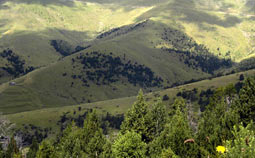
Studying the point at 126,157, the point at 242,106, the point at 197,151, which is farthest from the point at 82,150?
the point at 242,106

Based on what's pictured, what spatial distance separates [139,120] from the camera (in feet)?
151

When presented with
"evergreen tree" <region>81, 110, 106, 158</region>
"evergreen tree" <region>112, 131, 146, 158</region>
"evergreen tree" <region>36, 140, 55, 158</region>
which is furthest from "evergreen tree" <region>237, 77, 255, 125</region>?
"evergreen tree" <region>36, 140, 55, 158</region>

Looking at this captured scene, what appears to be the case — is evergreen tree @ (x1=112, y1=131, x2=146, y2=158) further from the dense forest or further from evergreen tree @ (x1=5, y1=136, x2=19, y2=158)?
evergreen tree @ (x1=5, y1=136, x2=19, y2=158)

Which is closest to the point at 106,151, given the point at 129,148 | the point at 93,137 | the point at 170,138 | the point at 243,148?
the point at 93,137

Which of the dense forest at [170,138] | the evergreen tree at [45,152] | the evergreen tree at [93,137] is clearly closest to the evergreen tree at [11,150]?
the evergreen tree at [45,152]

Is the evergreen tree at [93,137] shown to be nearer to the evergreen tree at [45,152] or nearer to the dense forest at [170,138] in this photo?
the dense forest at [170,138]

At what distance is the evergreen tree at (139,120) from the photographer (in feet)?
150

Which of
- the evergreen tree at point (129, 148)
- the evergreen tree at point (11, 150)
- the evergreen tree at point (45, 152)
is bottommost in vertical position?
the evergreen tree at point (11, 150)

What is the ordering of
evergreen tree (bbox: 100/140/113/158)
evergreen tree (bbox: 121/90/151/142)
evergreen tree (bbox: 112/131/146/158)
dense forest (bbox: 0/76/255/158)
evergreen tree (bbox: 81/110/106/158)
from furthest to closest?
1. evergreen tree (bbox: 81/110/106/158)
2. evergreen tree (bbox: 121/90/151/142)
3. evergreen tree (bbox: 100/140/113/158)
4. evergreen tree (bbox: 112/131/146/158)
5. dense forest (bbox: 0/76/255/158)

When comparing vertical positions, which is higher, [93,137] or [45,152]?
[93,137]

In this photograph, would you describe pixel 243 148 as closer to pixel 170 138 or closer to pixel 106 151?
pixel 170 138

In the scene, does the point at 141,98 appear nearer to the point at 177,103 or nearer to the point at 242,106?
the point at 242,106

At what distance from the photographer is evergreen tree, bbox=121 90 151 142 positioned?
4581 cm

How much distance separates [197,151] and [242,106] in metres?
12.0
